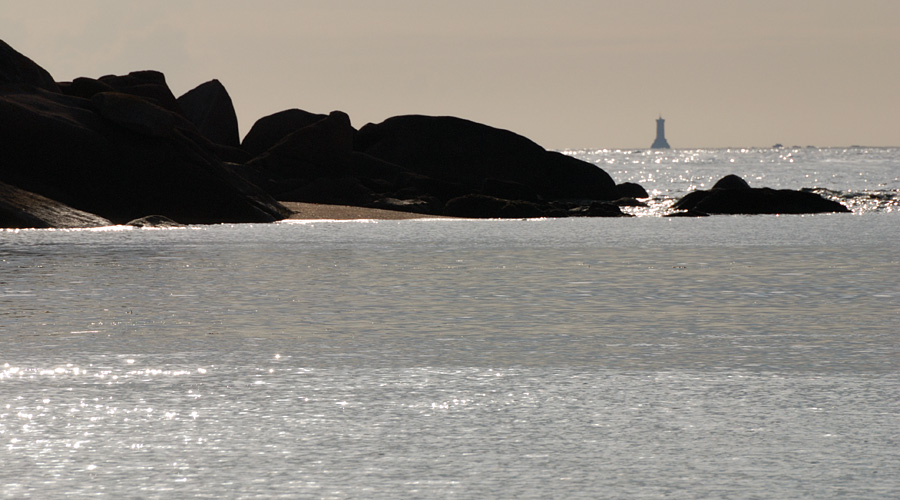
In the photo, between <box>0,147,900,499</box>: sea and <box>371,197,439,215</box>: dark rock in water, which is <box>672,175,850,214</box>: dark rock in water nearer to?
<box>371,197,439,215</box>: dark rock in water

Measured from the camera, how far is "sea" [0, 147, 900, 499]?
8562 mm

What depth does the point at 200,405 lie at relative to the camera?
→ 11266 millimetres

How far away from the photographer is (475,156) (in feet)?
348

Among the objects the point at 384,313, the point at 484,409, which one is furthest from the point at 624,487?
the point at 384,313

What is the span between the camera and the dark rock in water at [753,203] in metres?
81.5

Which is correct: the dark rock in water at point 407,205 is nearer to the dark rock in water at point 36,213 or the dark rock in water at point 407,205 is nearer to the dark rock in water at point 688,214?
the dark rock in water at point 688,214

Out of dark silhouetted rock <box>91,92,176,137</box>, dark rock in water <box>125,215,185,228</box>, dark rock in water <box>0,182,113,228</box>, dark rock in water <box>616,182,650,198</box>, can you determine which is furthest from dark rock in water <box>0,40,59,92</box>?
dark rock in water <box>616,182,650,198</box>

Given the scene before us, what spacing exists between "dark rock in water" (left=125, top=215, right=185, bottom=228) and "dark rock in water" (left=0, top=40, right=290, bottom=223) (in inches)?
119

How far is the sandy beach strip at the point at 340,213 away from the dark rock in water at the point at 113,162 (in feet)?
12.5

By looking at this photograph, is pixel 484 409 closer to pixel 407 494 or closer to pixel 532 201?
pixel 407 494

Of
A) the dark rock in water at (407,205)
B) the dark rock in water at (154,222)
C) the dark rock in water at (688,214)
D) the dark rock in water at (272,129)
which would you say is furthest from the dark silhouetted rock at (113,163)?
the dark rock in water at (272,129)

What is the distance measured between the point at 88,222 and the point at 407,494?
175 feet

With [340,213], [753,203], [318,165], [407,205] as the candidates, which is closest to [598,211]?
[753,203]

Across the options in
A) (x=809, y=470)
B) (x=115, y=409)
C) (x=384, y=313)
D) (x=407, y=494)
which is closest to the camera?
(x=407, y=494)
